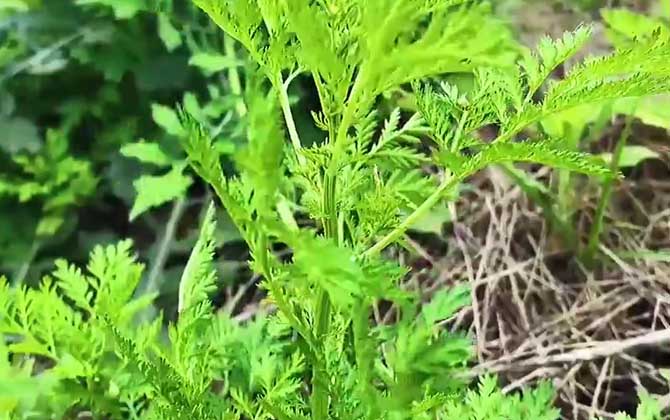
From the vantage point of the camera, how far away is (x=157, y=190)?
39.3 inches

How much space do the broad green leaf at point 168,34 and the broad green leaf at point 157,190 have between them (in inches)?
6.1

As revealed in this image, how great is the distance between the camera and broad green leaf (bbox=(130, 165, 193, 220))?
39.0 inches

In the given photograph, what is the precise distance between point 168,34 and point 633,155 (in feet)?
1.74

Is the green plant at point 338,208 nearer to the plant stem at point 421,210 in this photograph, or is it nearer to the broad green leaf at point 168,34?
the plant stem at point 421,210

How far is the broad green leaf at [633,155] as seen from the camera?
100 centimetres

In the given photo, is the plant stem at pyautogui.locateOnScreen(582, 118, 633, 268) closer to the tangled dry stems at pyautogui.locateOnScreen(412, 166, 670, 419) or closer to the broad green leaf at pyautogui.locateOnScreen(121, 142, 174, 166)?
the tangled dry stems at pyautogui.locateOnScreen(412, 166, 670, 419)

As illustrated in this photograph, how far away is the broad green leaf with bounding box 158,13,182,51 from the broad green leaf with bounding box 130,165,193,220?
156 mm

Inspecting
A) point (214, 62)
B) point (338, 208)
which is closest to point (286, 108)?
point (338, 208)

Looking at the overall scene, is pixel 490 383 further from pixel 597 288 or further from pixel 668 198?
pixel 668 198

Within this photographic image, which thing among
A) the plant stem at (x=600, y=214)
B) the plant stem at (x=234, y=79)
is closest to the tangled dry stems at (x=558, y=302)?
the plant stem at (x=600, y=214)

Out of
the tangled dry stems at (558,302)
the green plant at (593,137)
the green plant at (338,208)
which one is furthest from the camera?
the green plant at (593,137)

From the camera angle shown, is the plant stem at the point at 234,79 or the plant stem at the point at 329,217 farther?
the plant stem at the point at 234,79

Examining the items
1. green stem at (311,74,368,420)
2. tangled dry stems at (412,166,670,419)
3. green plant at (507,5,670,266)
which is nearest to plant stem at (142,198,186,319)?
tangled dry stems at (412,166,670,419)

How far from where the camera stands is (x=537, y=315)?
961mm
